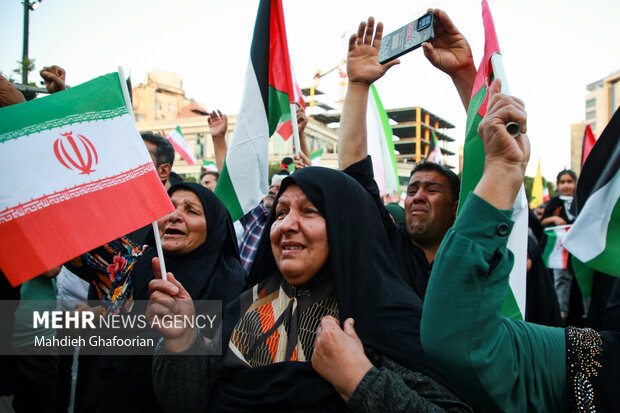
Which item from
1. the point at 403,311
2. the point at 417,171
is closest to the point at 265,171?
the point at 417,171

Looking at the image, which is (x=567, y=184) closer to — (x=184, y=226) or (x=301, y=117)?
(x=301, y=117)

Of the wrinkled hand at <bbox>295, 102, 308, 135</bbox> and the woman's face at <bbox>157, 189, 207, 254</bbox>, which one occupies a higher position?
the wrinkled hand at <bbox>295, 102, 308, 135</bbox>

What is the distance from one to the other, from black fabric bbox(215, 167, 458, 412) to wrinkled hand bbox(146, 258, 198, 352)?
0.62ft

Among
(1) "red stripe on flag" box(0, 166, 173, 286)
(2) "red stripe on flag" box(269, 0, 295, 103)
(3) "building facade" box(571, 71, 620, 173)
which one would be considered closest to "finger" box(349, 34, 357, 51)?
(2) "red stripe on flag" box(269, 0, 295, 103)

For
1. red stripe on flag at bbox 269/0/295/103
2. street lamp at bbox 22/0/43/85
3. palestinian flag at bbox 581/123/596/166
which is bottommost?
palestinian flag at bbox 581/123/596/166

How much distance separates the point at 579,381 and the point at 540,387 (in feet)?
0.31

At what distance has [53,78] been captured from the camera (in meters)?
2.96

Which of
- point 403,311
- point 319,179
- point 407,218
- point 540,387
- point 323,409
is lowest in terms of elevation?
point 323,409

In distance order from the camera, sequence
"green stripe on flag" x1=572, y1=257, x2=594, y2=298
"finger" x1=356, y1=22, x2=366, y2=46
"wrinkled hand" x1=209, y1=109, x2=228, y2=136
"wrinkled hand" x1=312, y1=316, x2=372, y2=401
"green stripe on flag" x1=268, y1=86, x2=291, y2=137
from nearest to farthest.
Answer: "wrinkled hand" x1=312, y1=316, x2=372, y2=401
"green stripe on flag" x1=572, y1=257, x2=594, y2=298
"finger" x1=356, y1=22, x2=366, y2=46
"green stripe on flag" x1=268, y1=86, x2=291, y2=137
"wrinkled hand" x1=209, y1=109, x2=228, y2=136

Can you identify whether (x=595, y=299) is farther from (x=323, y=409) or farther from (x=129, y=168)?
(x=129, y=168)

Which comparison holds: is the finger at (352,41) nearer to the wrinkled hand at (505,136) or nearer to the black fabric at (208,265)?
the black fabric at (208,265)

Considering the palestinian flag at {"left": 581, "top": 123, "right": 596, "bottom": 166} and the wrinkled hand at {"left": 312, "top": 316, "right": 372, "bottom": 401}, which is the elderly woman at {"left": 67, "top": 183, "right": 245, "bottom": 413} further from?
the palestinian flag at {"left": 581, "top": 123, "right": 596, "bottom": 166}

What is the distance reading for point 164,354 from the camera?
1884 millimetres

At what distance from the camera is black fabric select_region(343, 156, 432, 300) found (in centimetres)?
238
